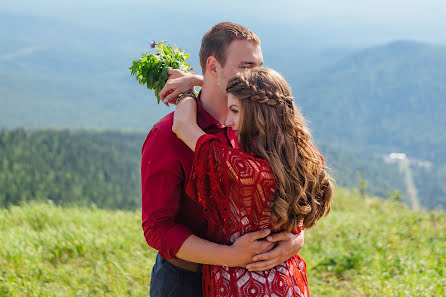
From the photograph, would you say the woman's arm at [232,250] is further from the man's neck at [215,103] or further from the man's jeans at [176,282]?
the man's neck at [215,103]

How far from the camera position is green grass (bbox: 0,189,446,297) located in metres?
4.63

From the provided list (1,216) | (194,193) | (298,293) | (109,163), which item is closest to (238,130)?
(194,193)

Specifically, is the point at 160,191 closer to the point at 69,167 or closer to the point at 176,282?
the point at 176,282

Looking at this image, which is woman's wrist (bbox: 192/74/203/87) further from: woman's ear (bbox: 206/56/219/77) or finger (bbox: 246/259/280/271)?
finger (bbox: 246/259/280/271)

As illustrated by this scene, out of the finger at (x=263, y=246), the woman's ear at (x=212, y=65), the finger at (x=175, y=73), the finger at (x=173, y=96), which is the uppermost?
the woman's ear at (x=212, y=65)

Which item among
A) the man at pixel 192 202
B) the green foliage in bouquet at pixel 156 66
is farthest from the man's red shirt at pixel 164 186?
the green foliage in bouquet at pixel 156 66

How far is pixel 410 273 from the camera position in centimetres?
503

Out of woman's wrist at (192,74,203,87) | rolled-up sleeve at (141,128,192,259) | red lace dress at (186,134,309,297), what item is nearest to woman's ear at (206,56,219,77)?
woman's wrist at (192,74,203,87)

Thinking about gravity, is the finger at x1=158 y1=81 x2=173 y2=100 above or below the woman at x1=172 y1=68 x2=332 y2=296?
above

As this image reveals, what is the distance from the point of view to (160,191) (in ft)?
7.37

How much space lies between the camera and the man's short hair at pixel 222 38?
2547 mm

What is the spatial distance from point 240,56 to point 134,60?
0.94 metres

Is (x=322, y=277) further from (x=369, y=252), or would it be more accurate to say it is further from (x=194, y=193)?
(x=194, y=193)

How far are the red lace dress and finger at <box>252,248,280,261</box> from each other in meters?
0.08
